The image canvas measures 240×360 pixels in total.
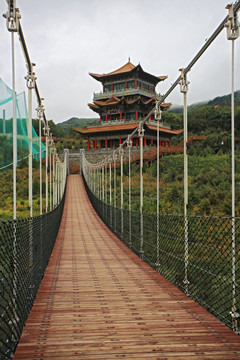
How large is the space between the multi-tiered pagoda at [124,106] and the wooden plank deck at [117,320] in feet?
73.5

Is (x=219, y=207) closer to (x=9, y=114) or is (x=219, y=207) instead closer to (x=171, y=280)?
(x=9, y=114)

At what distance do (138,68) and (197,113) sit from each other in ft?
39.3

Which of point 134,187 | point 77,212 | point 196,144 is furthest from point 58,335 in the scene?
point 196,144

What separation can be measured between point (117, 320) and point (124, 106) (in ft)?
86.0

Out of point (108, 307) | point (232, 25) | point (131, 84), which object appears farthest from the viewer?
point (131, 84)

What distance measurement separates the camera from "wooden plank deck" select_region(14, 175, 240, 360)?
86.2 inches

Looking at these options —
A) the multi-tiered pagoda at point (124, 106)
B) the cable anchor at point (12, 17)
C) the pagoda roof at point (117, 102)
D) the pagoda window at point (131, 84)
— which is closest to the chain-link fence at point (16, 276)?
the cable anchor at point (12, 17)

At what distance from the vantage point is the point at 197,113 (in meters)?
37.6

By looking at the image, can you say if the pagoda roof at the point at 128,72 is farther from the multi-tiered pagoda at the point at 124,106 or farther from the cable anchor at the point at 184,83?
the cable anchor at the point at 184,83

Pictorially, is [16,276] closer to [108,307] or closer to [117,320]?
[117,320]

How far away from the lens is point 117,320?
2.78 m

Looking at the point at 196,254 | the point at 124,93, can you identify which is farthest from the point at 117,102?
the point at 196,254

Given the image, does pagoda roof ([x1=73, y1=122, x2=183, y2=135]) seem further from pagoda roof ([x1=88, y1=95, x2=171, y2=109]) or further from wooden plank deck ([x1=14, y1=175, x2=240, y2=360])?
wooden plank deck ([x1=14, y1=175, x2=240, y2=360])

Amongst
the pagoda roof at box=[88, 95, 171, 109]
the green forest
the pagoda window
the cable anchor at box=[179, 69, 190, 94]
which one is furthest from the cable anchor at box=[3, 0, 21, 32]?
the pagoda window
